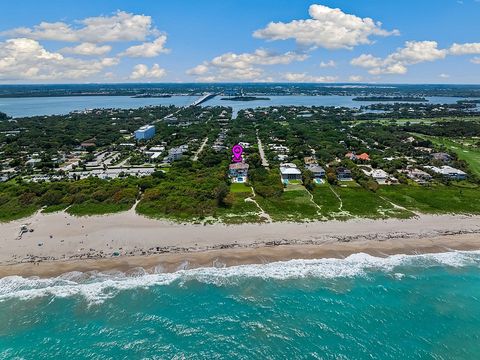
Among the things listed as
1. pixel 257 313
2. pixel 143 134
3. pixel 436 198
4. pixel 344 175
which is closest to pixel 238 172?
pixel 344 175

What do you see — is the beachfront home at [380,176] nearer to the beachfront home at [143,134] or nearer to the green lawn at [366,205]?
the green lawn at [366,205]

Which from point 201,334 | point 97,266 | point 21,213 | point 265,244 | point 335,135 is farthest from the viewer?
point 335,135

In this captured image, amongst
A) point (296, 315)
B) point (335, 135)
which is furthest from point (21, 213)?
point (335, 135)

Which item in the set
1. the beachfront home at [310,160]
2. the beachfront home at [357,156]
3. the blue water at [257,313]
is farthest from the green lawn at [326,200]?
the beachfront home at [357,156]

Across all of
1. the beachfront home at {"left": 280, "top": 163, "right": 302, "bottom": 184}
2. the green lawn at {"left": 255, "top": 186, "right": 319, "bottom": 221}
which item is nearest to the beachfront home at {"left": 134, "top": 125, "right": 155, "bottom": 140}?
the beachfront home at {"left": 280, "top": 163, "right": 302, "bottom": 184}

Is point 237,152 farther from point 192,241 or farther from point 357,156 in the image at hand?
point 192,241

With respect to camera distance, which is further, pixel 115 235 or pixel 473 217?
pixel 473 217

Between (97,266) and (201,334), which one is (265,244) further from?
(97,266)
